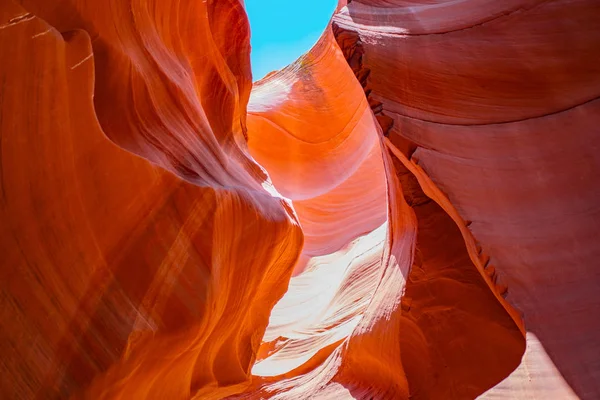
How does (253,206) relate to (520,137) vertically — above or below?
above

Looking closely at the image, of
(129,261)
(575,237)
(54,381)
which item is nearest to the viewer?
(54,381)

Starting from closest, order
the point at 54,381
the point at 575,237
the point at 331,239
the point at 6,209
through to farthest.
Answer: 1. the point at 6,209
2. the point at 54,381
3. the point at 575,237
4. the point at 331,239

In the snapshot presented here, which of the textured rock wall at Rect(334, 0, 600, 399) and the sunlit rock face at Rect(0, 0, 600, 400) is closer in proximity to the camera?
the sunlit rock face at Rect(0, 0, 600, 400)

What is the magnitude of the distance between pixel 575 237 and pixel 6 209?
3.01 metres

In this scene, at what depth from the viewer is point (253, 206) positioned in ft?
12.7

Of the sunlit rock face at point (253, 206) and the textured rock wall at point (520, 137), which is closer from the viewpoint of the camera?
the sunlit rock face at point (253, 206)

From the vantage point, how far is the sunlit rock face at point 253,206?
240 centimetres

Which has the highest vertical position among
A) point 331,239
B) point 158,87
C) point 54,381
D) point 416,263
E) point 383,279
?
point 158,87

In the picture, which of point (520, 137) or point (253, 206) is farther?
point (253, 206)

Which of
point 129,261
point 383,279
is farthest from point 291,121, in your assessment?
point 129,261

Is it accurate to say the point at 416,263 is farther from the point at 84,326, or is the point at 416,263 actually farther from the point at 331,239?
the point at 331,239

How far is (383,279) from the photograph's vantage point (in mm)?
5590

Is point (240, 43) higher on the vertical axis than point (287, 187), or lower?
higher

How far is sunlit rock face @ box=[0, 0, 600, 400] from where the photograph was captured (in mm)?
2400
